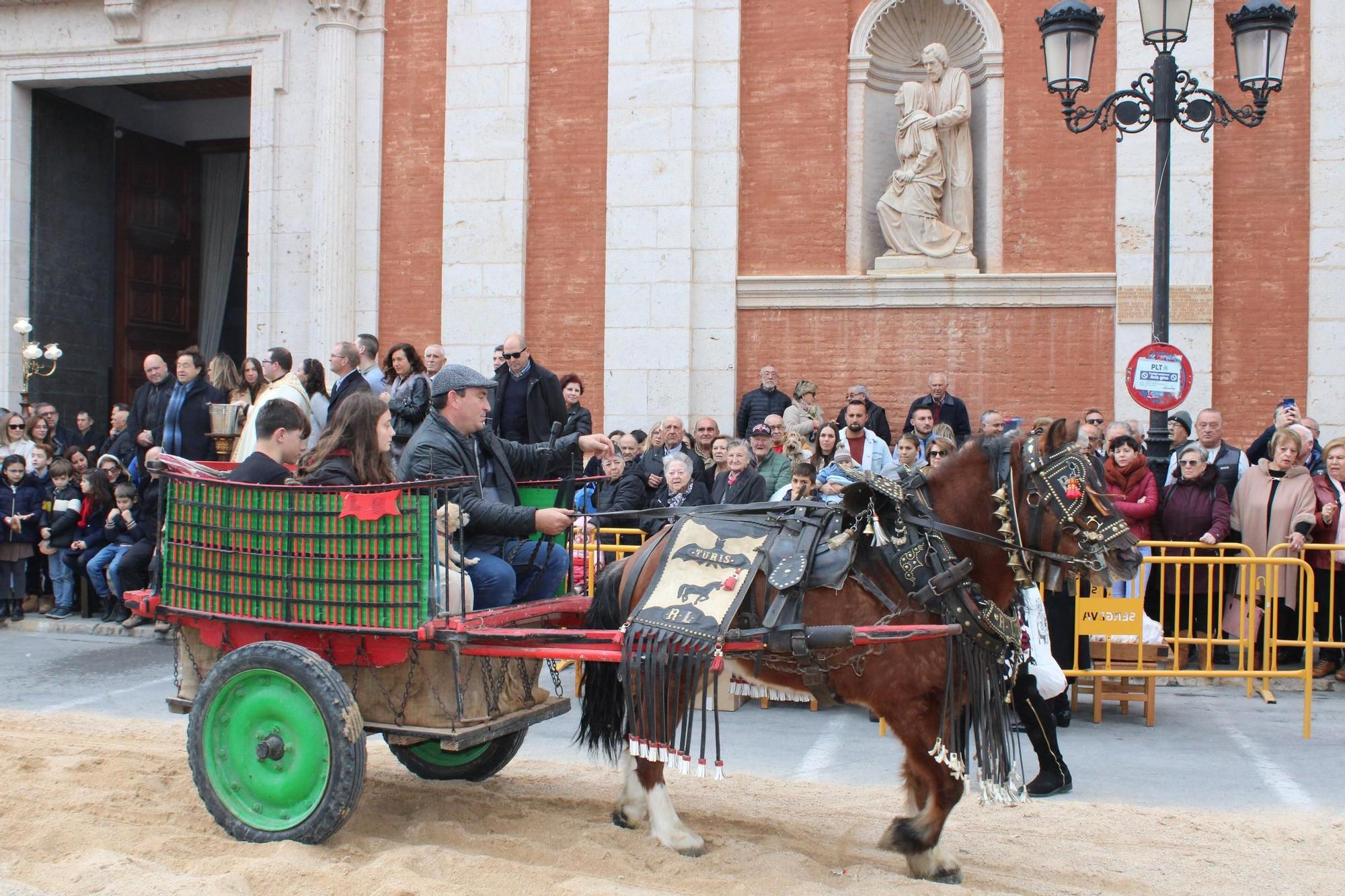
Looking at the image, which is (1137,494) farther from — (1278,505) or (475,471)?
(475,471)

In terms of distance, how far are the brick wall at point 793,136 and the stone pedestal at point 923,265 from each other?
1.69ft

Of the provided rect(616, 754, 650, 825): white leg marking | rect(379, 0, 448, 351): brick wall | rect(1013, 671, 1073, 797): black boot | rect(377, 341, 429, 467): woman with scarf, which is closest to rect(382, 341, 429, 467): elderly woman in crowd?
rect(377, 341, 429, 467): woman with scarf

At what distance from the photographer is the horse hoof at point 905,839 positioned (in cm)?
504

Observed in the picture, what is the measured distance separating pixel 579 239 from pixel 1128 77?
6.32 meters

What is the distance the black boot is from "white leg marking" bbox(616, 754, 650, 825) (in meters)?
2.07

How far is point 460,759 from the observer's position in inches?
247

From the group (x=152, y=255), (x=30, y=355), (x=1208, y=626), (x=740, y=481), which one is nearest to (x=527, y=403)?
(x=740, y=481)

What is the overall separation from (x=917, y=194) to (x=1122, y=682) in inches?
277

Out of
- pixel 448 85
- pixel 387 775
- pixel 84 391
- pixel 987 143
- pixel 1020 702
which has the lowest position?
pixel 387 775

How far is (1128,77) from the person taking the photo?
1335 centimetres

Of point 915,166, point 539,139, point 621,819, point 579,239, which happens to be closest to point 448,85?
point 539,139

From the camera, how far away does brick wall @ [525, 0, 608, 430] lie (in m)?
14.9

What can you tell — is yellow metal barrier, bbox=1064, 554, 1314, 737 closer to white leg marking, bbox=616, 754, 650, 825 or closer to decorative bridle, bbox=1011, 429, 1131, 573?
decorative bridle, bbox=1011, 429, 1131, 573

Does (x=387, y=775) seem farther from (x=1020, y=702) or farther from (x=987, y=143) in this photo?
(x=987, y=143)
